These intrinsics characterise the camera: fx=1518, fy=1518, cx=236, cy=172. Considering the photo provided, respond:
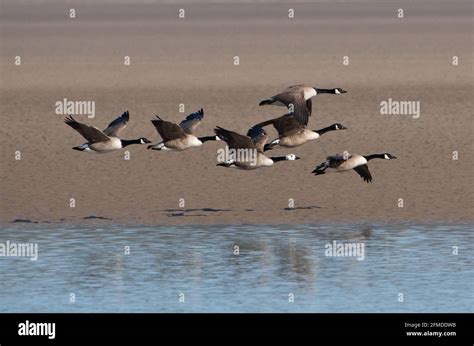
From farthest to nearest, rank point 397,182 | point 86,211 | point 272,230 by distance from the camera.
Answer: point 397,182 → point 86,211 → point 272,230

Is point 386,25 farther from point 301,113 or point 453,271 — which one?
point 453,271

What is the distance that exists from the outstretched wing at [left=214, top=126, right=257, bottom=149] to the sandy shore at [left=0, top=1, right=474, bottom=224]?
1054 millimetres

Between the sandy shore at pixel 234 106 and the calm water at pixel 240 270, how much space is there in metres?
1.41

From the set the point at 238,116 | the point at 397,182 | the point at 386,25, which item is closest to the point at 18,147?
the point at 238,116

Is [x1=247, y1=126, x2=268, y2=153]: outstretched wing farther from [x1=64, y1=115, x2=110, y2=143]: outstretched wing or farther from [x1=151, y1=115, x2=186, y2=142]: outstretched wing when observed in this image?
[x1=64, y1=115, x2=110, y2=143]: outstretched wing

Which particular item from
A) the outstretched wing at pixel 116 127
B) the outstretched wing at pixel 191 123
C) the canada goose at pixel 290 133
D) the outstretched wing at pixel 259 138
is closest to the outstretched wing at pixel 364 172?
the canada goose at pixel 290 133

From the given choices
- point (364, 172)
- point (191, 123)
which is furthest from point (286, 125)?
point (191, 123)

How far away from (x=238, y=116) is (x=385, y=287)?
15361mm

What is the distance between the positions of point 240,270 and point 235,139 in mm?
4779

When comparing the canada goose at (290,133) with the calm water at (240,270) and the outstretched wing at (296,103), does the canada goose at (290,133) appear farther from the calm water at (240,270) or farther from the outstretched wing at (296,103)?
the calm water at (240,270)

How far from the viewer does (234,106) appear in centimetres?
3519

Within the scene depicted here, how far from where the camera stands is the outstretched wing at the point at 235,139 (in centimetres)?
2371

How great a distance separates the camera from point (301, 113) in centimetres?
2544
